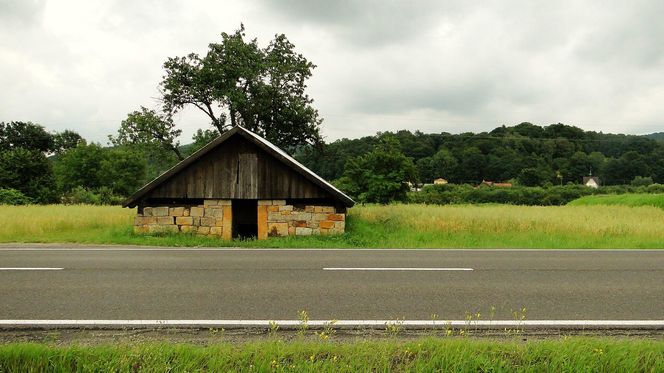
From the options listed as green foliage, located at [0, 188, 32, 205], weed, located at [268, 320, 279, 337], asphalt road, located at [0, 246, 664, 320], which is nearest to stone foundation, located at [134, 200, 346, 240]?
asphalt road, located at [0, 246, 664, 320]

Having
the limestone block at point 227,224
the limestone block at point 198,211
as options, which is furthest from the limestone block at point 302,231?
the limestone block at point 198,211

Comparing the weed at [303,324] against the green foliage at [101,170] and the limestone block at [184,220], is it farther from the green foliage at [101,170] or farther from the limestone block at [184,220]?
the green foliage at [101,170]

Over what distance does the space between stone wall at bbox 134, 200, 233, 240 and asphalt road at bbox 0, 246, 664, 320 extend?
3845 mm

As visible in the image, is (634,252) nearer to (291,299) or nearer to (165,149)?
(291,299)

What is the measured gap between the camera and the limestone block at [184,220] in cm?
1449

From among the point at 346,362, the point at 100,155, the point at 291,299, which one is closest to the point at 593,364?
the point at 346,362

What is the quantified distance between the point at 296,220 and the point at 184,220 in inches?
149

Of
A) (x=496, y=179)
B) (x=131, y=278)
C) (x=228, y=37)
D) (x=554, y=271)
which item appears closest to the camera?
(x=131, y=278)

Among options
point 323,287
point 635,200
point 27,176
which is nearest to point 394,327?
point 323,287

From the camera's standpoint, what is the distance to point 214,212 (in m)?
14.4

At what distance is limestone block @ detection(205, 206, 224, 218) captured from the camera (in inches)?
567

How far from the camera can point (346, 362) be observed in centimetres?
386

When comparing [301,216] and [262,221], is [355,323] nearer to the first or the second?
[301,216]

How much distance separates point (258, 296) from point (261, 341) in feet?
6.32
